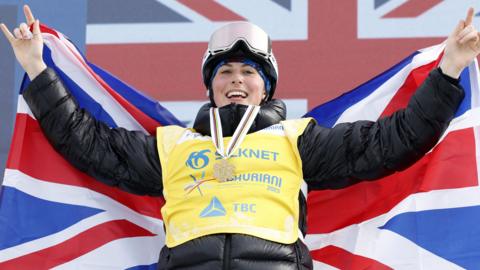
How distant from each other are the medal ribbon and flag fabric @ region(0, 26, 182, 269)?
0.45 meters

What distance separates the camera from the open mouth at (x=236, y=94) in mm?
2928

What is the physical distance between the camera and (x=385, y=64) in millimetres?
3686

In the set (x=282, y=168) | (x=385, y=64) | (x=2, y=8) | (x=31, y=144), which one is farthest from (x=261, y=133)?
(x=2, y=8)

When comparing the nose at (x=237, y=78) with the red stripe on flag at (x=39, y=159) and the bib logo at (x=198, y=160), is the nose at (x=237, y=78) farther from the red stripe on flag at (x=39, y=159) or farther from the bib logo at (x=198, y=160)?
the red stripe on flag at (x=39, y=159)

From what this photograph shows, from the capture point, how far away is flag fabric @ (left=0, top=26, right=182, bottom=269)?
304 cm

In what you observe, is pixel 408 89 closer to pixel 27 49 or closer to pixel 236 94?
pixel 236 94

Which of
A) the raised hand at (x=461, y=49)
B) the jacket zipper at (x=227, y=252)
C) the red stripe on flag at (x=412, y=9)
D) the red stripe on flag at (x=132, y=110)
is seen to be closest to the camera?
the jacket zipper at (x=227, y=252)

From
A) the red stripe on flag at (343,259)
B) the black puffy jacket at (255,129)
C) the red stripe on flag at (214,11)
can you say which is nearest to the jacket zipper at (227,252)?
the black puffy jacket at (255,129)

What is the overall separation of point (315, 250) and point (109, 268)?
621 mm

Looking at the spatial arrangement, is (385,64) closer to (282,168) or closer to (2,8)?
(282,168)

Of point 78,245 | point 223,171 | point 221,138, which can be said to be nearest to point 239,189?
point 223,171

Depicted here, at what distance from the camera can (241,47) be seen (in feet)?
9.87

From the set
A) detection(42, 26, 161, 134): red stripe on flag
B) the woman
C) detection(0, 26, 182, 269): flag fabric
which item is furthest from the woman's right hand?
detection(42, 26, 161, 134): red stripe on flag

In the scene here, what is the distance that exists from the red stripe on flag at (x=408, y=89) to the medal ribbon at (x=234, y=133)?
0.51 meters
